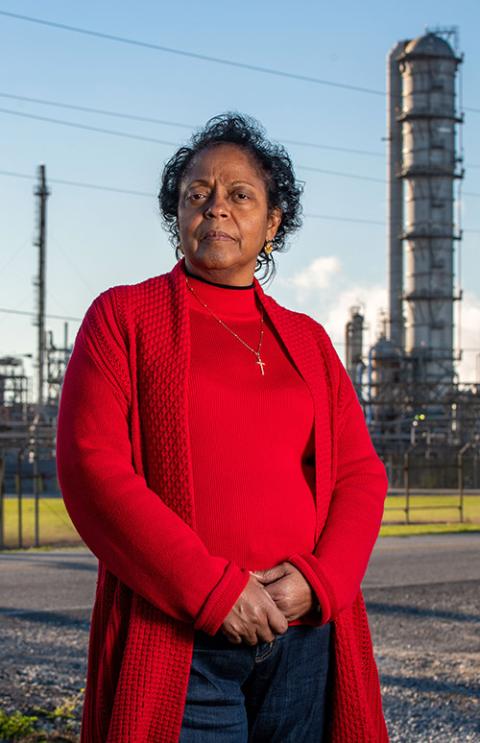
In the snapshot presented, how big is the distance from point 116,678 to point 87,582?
734 cm

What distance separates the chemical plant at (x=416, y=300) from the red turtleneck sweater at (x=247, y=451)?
3548 centimetres

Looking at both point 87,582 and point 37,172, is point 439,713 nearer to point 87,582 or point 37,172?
point 87,582

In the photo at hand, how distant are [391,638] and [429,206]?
36160 millimetres

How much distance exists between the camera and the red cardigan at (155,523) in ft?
6.78

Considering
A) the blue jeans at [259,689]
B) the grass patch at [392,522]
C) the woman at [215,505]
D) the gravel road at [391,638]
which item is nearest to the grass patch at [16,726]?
the gravel road at [391,638]

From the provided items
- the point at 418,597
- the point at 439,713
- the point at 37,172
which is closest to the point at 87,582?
the point at 418,597

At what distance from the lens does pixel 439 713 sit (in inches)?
187

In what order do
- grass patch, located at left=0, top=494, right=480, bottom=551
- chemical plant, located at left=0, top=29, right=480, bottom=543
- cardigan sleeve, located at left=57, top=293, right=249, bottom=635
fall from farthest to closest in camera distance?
chemical plant, located at left=0, top=29, right=480, bottom=543, grass patch, located at left=0, top=494, right=480, bottom=551, cardigan sleeve, located at left=57, top=293, right=249, bottom=635

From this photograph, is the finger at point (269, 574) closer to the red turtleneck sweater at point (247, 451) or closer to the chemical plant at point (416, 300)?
the red turtleneck sweater at point (247, 451)

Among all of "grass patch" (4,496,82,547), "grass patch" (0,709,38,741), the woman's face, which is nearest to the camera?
the woman's face

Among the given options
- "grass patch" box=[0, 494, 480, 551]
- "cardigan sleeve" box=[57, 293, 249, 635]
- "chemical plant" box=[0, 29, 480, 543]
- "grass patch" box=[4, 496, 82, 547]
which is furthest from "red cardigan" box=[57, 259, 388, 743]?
"chemical plant" box=[0, 29, 480, 543]

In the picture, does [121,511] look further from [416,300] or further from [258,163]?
[416,300]

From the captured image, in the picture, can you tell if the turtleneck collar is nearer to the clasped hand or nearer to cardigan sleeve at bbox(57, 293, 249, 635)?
cardigan sleeve at bbox(57, 293, 249, 635)

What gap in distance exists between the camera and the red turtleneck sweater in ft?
7.11
